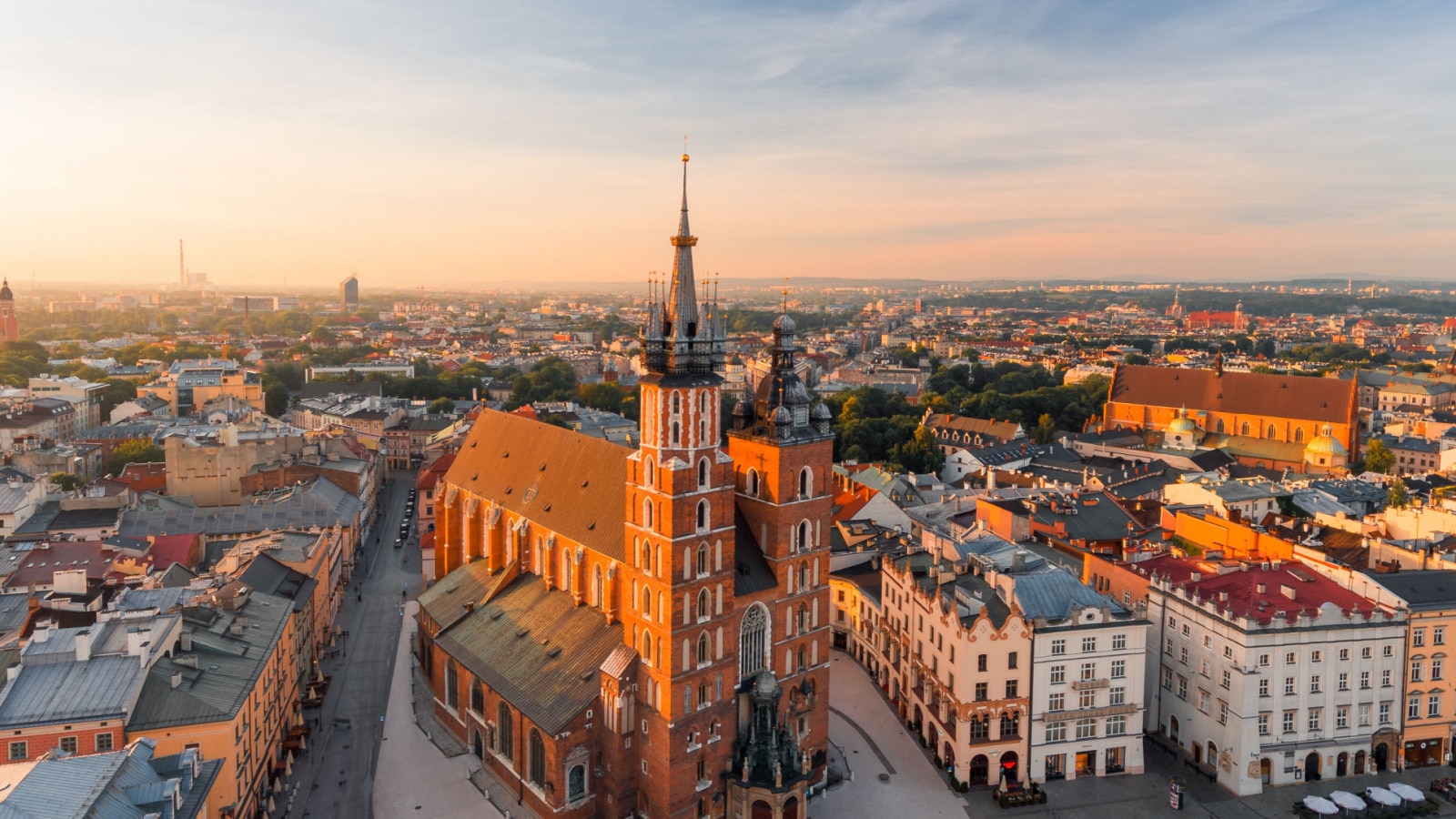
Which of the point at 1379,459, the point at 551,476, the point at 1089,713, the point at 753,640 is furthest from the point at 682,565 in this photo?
the point at 1379,459

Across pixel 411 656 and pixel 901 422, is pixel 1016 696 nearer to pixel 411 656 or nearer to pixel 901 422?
pixel 411 656

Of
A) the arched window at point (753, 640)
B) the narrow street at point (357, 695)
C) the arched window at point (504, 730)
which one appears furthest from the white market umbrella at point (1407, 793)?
the narrow street at point (357, 695)

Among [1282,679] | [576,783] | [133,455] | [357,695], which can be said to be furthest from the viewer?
[133,455]

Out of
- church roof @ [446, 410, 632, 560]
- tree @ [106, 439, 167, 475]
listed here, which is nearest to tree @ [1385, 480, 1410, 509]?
church roof @ [446, 410, 632, 560]

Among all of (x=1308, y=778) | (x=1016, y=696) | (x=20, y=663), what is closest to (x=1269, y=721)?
(x=1308, y=778)

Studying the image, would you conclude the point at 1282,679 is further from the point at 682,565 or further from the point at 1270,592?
the point at 682,565

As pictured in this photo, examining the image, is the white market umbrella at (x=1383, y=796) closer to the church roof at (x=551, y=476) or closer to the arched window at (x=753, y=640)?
the arched window at (x=753, y=640)
